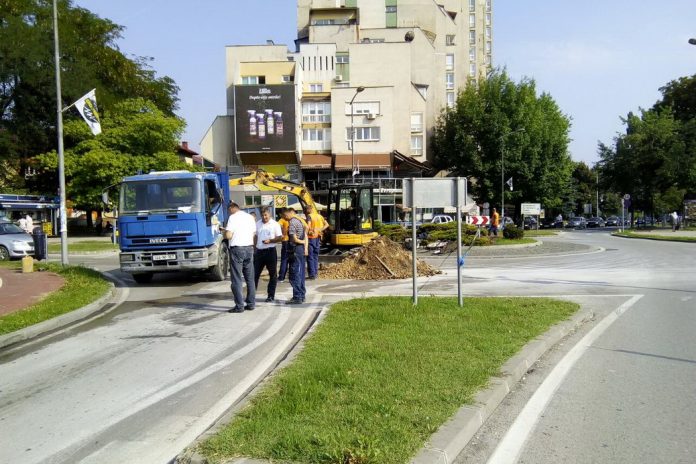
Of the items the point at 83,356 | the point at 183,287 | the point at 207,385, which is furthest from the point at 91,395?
the point at 183,287

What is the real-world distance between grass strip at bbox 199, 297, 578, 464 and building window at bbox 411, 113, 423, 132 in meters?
53.6

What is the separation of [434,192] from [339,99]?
48.5 metres

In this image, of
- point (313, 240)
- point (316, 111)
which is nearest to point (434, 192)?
point (313, 240)

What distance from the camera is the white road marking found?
4564mm

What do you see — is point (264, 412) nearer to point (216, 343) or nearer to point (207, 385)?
point (207, 385)

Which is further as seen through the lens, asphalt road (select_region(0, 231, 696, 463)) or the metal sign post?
the metal sign post

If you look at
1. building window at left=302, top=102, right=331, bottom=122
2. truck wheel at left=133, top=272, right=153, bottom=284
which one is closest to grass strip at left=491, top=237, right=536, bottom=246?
truck wheel at left=133, top=272, right=153, bottom=284

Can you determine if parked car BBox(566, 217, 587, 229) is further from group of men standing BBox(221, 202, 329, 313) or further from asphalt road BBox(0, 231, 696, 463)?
group of men standing BBox(221, 202, 329, 313)

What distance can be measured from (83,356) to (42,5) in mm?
50989

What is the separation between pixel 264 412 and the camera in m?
4.89

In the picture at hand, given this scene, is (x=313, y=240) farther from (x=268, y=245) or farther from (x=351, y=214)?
(x=268, y=245)

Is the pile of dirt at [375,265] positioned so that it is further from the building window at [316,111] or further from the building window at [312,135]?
the building window at [316,111]

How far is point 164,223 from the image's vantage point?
1466 cm

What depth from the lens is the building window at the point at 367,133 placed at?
57.3 metres
